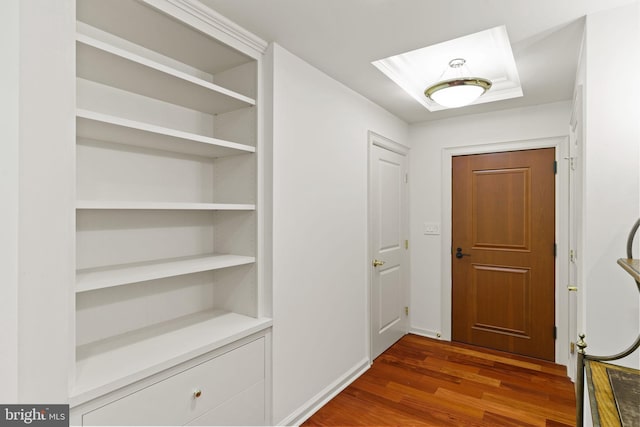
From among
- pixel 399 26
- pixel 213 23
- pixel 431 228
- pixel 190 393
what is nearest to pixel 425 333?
pixel 431 228

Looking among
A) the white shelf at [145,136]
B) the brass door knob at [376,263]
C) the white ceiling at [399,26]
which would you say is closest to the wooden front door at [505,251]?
the brass door knob at [376,263]

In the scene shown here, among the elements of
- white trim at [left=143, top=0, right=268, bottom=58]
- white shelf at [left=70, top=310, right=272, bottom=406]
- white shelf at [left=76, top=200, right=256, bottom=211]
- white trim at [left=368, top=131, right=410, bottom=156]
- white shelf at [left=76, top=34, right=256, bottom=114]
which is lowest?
white shelf at [left=70, top=310, right=272, bottom=406]

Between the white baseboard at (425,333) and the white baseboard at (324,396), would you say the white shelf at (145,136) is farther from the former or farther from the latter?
Result: the white baseboard at (425,333)

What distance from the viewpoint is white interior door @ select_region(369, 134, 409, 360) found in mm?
3115

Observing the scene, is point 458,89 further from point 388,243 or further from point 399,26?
point 388,243

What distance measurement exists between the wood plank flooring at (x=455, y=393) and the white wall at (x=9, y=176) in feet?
5.72

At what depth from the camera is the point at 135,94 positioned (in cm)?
180

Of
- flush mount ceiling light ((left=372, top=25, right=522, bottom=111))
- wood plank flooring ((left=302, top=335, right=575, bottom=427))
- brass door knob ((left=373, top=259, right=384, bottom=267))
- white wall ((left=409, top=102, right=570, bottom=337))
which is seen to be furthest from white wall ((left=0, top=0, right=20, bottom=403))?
white wall ((left=409, top=102, right=570, bottom=337))

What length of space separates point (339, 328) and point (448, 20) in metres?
2.12

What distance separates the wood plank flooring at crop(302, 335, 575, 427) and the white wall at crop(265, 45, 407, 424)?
0.21 metres

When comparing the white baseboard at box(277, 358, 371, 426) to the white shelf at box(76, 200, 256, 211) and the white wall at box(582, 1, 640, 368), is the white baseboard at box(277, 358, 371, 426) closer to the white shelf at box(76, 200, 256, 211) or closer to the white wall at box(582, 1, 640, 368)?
the white shelf at box(76, 200, 256, 211)

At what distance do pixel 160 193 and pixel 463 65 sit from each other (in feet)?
7.49

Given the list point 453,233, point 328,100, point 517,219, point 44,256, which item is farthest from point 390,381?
point 44,256

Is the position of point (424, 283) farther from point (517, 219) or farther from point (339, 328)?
point (339, 328)
